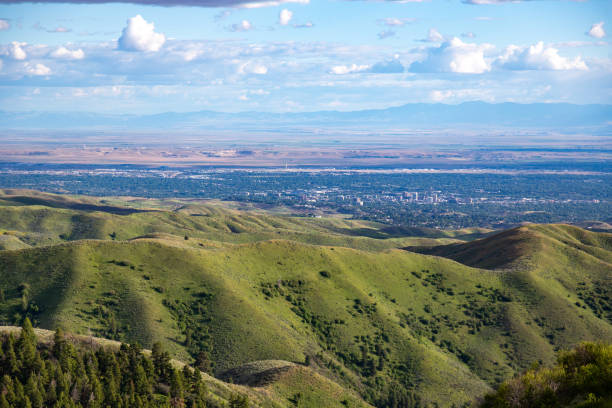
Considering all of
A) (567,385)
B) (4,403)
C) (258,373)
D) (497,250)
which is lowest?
(258,373)

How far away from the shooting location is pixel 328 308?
109m

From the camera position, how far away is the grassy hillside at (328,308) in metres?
90.3

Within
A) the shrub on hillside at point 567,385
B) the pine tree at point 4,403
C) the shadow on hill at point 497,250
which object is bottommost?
the shadow on hill at point 497,250

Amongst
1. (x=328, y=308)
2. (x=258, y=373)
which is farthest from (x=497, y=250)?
(x=258, y=373)

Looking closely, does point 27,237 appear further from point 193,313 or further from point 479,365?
point 479,365

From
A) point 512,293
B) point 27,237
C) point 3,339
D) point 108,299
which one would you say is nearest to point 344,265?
point 512,293

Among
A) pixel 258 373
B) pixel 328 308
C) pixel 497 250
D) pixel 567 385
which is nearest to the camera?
pixel 567 385

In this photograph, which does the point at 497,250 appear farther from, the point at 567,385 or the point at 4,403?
the point at 4,403

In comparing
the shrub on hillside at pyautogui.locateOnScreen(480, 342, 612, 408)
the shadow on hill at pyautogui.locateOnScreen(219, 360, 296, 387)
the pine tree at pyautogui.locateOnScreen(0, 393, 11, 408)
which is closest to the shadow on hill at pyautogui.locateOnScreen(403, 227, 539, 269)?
the shadow on hill at pyautogui.locateOnScreen(219, 360, 296, 387)

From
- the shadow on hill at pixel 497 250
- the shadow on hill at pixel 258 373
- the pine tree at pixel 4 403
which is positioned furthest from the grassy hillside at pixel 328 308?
the pine tree at pixel 4 403

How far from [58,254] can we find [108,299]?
17.5m

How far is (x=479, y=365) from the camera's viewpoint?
10294 cm

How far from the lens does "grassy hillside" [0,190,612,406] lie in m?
90.3

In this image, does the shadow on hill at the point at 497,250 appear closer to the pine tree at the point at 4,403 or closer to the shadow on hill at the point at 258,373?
the shadow on hill at the point at 258,373
